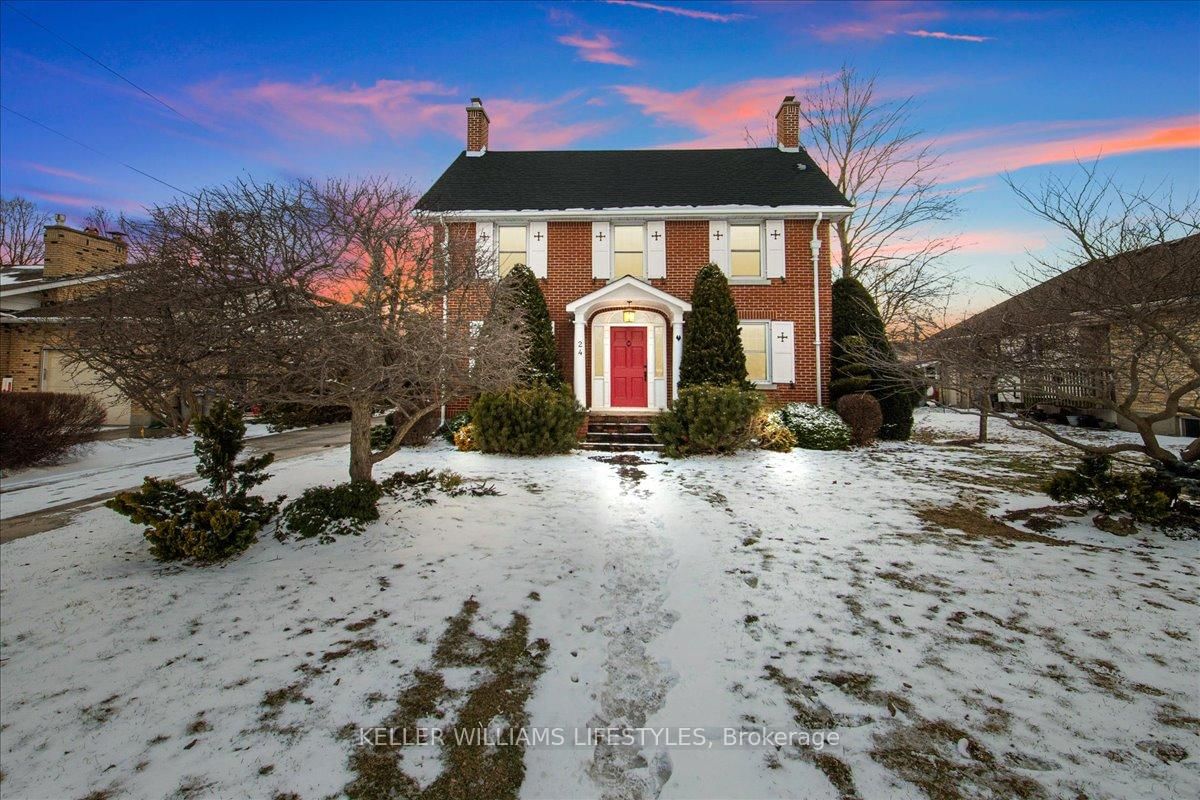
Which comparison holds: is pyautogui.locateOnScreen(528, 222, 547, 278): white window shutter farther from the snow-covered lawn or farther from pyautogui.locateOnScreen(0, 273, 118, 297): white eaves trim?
pyautogui.locateOnScreen(0, 273, 118, 297): white eaves trim

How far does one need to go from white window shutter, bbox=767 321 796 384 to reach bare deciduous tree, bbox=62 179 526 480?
8921 millimetres

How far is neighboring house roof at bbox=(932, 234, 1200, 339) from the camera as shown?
4031mm

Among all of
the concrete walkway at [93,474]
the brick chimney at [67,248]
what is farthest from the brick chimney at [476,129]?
the brick chimney at [67,248]

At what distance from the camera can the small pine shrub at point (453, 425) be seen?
10.1 m

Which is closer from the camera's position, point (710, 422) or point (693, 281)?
point (710, 422)

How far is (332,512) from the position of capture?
185 inches

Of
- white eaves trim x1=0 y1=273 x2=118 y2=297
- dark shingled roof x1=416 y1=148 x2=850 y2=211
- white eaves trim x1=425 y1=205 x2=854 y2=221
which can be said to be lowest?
white eaves trim x1=0 y1=273 x2=118 y2=297

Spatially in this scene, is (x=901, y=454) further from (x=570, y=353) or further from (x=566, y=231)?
(x=566, y=231)

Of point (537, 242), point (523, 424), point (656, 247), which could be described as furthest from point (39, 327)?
point (656, 247)

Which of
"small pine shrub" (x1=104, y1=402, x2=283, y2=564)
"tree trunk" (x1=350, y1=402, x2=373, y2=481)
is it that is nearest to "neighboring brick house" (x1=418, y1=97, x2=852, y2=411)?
"tree trunk" (x1=350, y1=402, x2=373, y2=481)

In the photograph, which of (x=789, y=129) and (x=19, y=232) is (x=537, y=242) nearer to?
(x=789, y=129)

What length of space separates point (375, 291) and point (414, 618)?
272 cm

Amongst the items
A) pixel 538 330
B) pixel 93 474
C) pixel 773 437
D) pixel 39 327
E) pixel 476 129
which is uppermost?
pixel 476 129

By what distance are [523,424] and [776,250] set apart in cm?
811
